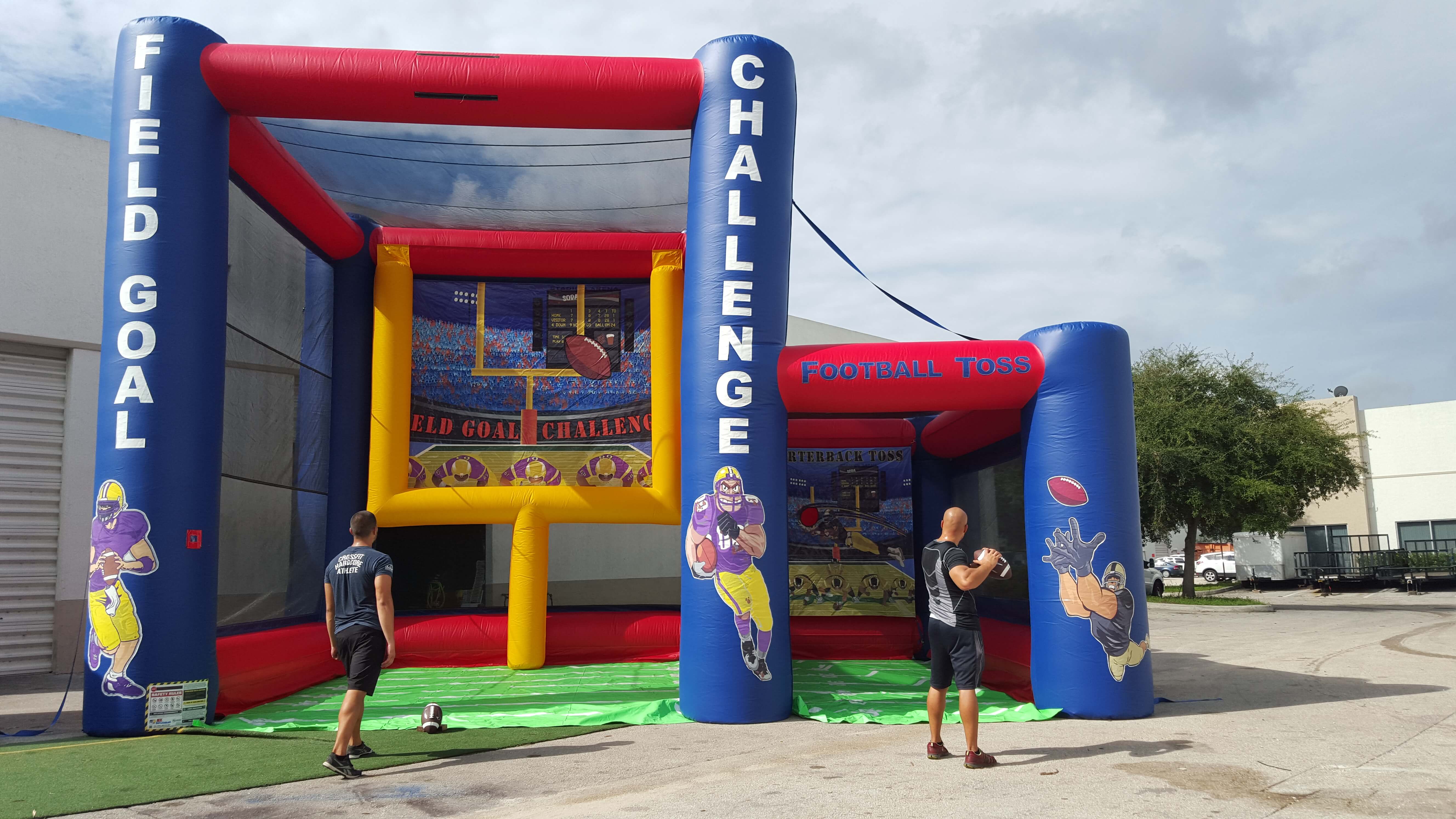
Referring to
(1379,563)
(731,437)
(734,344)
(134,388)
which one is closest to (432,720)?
(731,437)

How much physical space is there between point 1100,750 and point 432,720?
4.24 m

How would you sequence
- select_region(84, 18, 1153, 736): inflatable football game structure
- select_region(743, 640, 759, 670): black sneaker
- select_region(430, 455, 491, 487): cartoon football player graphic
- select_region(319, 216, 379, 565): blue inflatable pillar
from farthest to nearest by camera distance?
select_region(430, 455, 491, 487): cartoon football player graphic → select_region(319, 216, 379, 565): blue inflatable pillar → select_region(743, 640, 759, 670): black sneaker → select_region(84, 18, 1153, 736): inflatable football game structure

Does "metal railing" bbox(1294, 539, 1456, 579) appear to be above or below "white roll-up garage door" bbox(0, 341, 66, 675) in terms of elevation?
below

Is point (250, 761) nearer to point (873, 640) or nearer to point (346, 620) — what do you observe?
point (346, 620)

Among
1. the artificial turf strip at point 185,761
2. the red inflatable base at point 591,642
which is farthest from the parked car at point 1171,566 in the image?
the artificial turf strip at point 185,761

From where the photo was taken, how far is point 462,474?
10500mm

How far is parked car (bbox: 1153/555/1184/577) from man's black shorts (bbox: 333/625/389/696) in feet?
111

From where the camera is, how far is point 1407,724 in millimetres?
6137

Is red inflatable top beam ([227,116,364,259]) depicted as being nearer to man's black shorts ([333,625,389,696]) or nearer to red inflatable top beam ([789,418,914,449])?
man's black shorts ([333,625,389,696])

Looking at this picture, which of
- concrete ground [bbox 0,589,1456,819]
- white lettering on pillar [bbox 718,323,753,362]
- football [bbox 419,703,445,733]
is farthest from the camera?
white lettering on pillar [bbox 718,323,753,362]

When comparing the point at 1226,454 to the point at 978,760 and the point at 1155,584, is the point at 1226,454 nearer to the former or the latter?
the point at 1155,584

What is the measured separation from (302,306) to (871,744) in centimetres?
768

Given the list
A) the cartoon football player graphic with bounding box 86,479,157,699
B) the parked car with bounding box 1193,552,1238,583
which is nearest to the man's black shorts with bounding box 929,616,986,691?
the cartoon football player graphic with bounding box 86,479,157,699

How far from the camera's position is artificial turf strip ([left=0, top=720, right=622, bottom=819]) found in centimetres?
464
